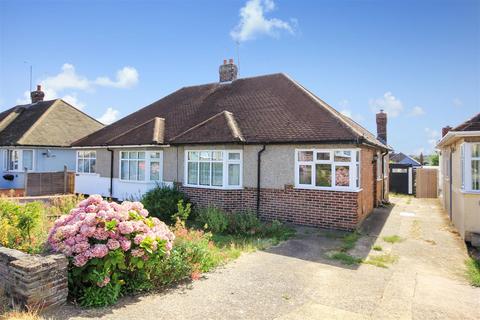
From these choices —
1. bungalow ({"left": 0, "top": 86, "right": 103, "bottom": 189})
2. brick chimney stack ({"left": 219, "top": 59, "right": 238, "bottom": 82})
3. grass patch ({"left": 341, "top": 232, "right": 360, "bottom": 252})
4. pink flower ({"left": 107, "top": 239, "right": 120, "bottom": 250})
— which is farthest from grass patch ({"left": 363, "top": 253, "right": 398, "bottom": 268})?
bungalow ({"left": 0, "top": 86, "right": 103, "bottom": 189})

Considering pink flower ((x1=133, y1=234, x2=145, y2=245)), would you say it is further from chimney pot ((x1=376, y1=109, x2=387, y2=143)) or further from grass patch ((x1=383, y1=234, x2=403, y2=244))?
chimney pot ((x1=376, y1=109, x2=387, y2=143))

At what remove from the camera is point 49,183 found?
770 inches

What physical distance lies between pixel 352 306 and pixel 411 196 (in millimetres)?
19309

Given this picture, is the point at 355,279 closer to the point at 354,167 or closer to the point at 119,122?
the point at 354,167

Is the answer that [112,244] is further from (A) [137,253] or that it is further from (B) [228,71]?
(B) [228,71]

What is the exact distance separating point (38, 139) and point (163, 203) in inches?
511

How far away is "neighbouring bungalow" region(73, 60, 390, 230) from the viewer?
1035 cm

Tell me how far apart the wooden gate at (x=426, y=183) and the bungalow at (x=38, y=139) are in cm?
2343

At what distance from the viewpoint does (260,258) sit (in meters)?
7.28

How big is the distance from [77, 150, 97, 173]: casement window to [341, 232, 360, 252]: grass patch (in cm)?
1386

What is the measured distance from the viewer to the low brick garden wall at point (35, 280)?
4.24 metres

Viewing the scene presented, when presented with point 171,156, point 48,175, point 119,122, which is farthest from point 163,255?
point 48,175

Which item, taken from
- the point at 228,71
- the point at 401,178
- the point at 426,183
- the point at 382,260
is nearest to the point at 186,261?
the point at 382,260

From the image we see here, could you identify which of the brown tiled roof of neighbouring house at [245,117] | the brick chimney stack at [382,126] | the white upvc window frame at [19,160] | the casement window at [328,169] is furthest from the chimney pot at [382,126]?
the white upvc window frame at [19,160]
